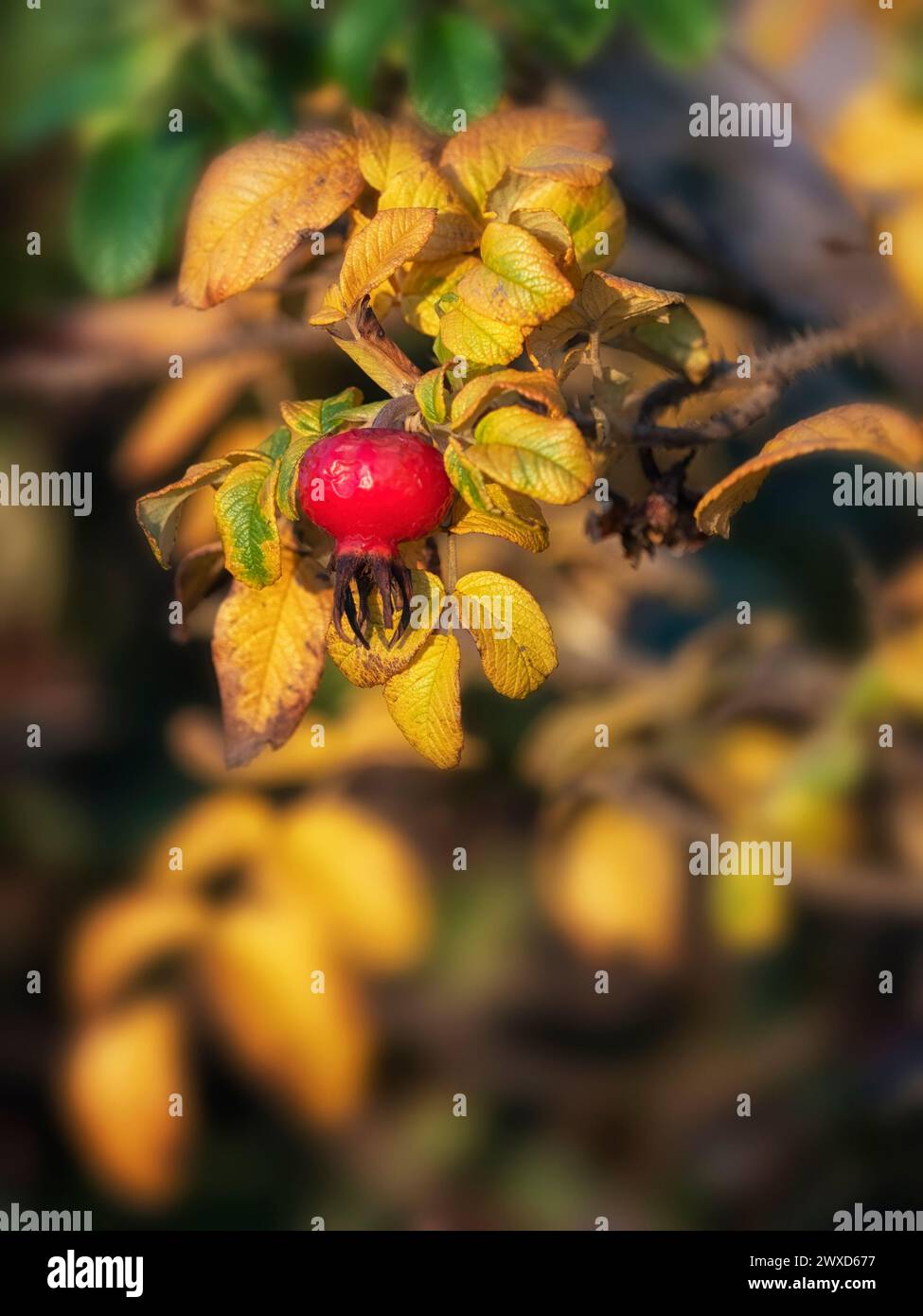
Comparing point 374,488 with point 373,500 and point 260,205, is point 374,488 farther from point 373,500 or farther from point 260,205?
point 260,205

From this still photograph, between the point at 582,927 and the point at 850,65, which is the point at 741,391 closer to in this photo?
the point at 582,927

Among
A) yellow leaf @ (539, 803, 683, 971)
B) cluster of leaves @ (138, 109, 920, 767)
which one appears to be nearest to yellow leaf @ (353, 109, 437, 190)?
cluster of leaves @ (138, 109, 920, 767)

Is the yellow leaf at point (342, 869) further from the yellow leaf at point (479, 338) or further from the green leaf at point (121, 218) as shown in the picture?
the yellow leaf at point (479, 338)

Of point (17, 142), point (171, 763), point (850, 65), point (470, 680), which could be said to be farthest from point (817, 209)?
point (171, 763)

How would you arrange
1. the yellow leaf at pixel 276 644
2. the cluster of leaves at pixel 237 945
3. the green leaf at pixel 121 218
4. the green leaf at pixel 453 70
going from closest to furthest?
the yellow leaf at pixel 276 644 → the green leaf at pixel 453 70 → the green leaf at pixel 121 218 → the cluster of leaves at pixel 237 945

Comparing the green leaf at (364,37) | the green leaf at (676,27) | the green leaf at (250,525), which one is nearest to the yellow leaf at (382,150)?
the green leaf at (250,525)

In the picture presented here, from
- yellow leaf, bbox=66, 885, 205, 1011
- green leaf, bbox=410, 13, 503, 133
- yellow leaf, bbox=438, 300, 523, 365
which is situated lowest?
yellow leaf, bbox=66, 885, 205, 1011

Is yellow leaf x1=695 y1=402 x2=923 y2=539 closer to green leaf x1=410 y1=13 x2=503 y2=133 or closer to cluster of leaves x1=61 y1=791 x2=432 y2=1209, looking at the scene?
green leaf x1=410 y1=13 x2=503 y2=133
